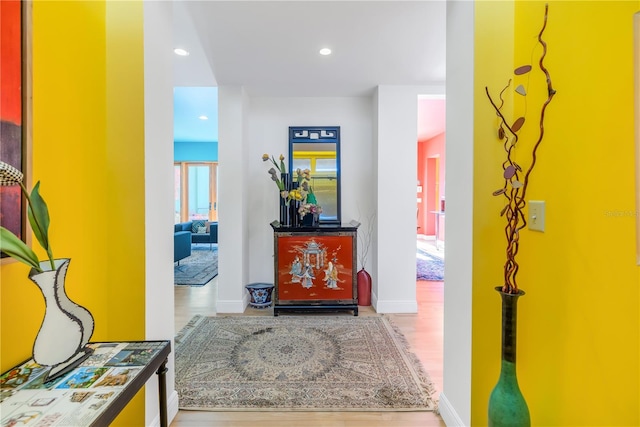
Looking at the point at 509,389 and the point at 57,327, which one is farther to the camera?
the point at 509,389

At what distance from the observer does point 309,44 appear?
94.3 inches

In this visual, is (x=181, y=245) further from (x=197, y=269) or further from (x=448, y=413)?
(x=448, y=413)

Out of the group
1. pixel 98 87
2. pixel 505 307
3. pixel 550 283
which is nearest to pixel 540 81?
pixel 550 283

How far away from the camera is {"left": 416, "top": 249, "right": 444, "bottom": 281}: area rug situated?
15.6 feet

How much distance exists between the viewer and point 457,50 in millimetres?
1550

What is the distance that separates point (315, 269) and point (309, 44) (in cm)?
212

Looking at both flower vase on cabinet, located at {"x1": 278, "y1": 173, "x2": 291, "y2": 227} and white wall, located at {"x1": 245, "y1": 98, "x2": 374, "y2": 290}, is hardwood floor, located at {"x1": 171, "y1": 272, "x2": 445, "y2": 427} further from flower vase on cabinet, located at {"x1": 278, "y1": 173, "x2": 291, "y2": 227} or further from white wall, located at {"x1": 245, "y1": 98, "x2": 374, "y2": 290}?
flower vase on cabinet, located at {"x1": 278, "y1": 173, "x2": 291, "y2": 227}

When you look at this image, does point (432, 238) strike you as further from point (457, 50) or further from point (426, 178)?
point (457, 50)

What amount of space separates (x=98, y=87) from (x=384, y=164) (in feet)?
8.48

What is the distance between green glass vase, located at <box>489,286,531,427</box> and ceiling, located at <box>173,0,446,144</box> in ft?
6.18

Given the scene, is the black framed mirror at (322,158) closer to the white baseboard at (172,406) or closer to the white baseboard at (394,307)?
the white baseboard at (394,307)

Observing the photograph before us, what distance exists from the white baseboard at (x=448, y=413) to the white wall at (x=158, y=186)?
1.53m

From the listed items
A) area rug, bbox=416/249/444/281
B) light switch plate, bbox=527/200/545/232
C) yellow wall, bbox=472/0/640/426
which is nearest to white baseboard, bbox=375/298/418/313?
area rug, bbox=416/249/444/281

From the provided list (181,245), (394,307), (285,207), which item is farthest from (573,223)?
(181,245)
